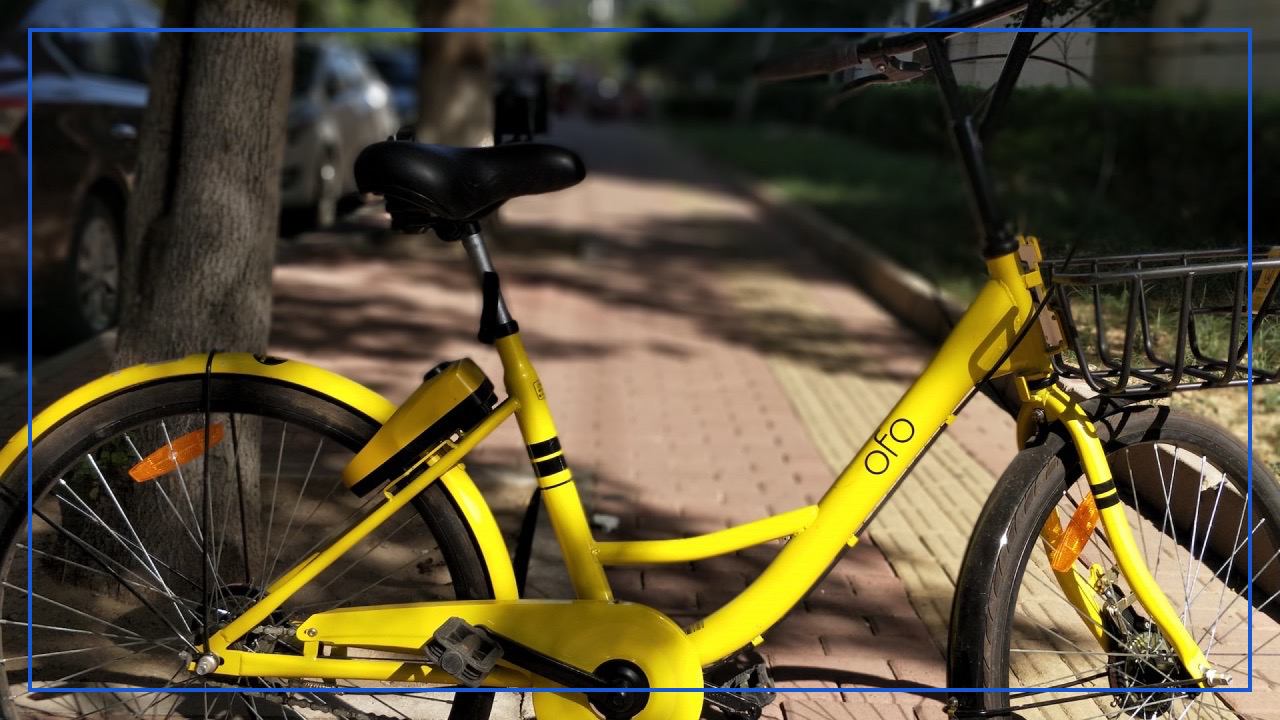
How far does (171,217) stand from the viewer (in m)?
3.85

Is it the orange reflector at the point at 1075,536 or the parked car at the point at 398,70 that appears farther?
the parked car at the point at 398,70

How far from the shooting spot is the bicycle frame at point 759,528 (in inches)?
107

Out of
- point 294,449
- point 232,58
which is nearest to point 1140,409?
point 294,449

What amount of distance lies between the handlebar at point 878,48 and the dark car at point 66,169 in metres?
3.46

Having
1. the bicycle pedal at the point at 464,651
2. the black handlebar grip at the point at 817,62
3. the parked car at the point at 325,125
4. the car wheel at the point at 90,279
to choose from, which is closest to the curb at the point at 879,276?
the black handlebar grip at the point at 817,62

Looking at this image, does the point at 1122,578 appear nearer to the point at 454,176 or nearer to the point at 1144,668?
the point at 1144,668

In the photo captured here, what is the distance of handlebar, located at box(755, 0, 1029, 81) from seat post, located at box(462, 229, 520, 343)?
920 mm

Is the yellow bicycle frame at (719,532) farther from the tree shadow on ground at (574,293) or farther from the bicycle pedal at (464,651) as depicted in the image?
the tree shadow on ground at (574,293)

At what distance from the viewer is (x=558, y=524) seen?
9.24 feet

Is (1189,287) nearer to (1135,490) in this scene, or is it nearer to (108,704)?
(1135,490)

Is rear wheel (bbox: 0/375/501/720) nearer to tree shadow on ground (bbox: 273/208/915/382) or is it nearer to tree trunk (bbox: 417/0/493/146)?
tree shadow on ground (bbox: 273/208/915/382)

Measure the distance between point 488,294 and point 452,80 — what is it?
8992 mm

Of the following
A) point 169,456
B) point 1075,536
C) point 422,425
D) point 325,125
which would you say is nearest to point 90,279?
point 169,456

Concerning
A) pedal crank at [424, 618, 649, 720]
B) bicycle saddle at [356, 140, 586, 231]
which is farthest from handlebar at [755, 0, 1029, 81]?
pedal crank at [424, 618, 649, 720]
